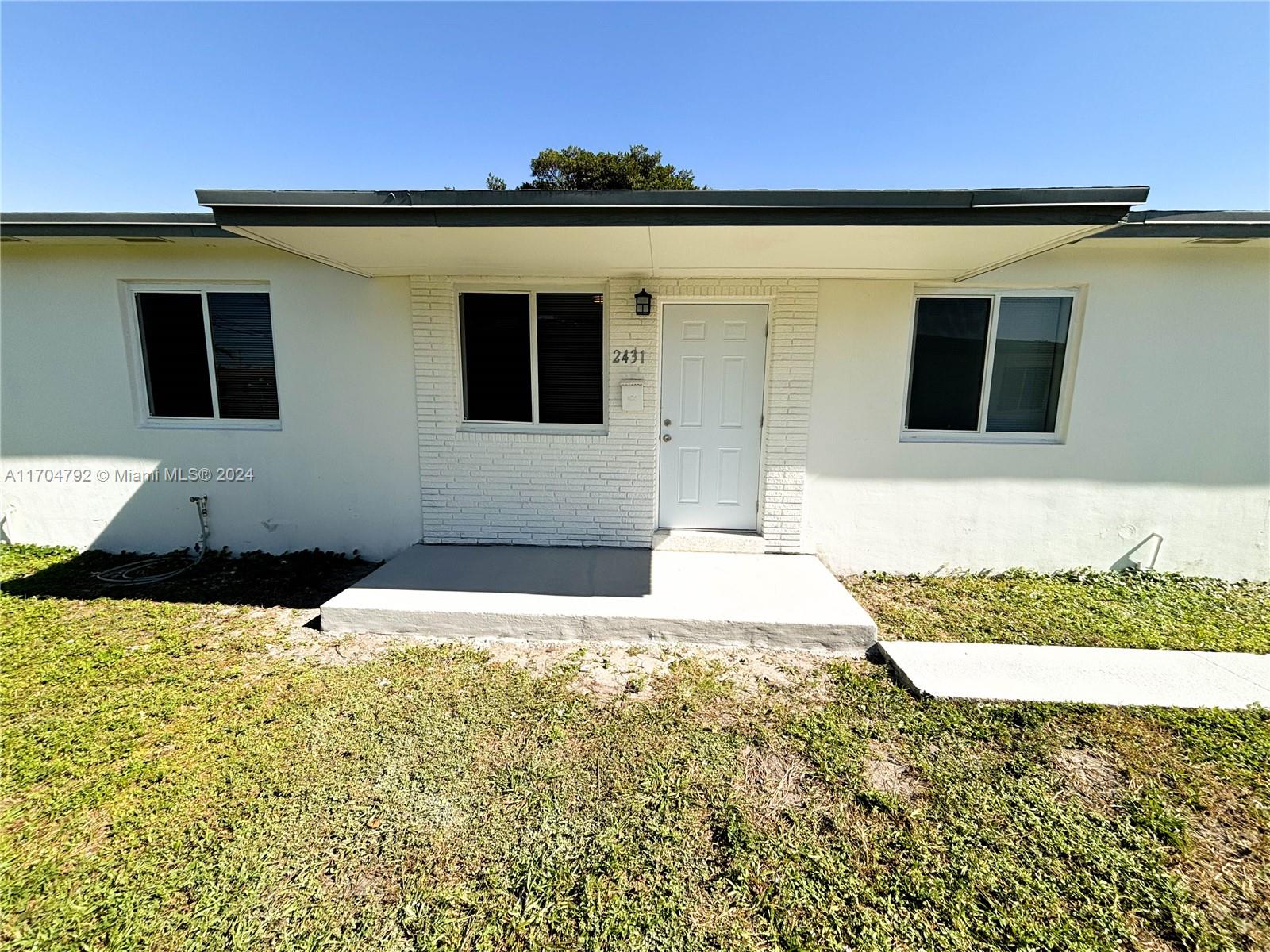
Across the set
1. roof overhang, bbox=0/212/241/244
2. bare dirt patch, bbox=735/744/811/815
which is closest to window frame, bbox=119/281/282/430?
roof overhang, bbox=0/212/241/244

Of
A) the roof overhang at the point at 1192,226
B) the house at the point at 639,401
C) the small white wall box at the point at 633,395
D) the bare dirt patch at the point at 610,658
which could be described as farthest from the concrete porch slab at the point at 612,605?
the roof overhang at the point at 1192,226

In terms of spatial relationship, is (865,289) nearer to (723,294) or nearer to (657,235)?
(723,294)

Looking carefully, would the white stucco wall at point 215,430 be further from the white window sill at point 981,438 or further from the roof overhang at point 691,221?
the white window sill at point 981,438

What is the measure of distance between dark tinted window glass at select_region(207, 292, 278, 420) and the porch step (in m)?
4.12

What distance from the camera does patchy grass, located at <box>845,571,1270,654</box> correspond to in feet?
13.2

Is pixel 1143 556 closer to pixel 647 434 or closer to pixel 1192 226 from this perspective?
pixel 1192 226

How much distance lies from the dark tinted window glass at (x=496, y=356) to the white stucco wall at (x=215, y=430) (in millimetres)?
556

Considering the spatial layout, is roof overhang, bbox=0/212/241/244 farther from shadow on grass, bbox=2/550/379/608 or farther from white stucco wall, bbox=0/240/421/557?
shadow on grass, bbox=2/550/379/608

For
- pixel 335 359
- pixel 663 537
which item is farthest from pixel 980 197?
pixel 335 359

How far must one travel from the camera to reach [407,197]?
3.18 m

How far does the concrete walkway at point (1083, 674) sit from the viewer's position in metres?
3.18

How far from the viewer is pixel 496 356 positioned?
5.19m

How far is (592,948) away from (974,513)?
4.92 m

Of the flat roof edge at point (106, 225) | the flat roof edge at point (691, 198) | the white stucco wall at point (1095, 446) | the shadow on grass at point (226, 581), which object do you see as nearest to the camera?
the flat roof edge at point (691, 198)
